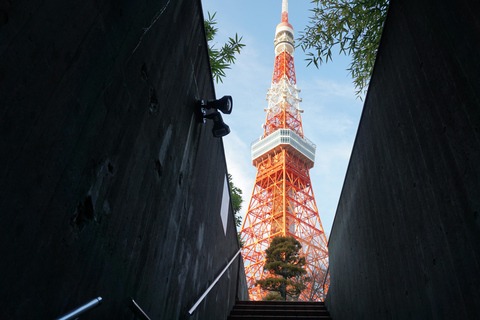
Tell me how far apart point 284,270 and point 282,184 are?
10280 mm

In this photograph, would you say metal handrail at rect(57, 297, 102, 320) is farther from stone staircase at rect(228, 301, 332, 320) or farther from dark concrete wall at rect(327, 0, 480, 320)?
stone staircase at rect(228, 301, 332, 320)

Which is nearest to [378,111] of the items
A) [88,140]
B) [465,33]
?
[465,33]

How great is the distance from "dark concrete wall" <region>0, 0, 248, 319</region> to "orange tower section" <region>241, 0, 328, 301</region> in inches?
585

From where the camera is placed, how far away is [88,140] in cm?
110

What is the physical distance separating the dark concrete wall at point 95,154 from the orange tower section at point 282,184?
1485cm

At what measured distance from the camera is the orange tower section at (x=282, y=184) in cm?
2028

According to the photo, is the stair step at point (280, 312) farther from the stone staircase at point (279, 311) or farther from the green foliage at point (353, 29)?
the green foliage at point (353, 29)

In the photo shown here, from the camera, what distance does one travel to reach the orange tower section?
20.3m

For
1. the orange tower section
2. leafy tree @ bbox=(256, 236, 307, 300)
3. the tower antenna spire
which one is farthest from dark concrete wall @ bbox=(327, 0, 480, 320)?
the tower antenna spire

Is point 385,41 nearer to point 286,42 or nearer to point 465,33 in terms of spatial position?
point 465,33

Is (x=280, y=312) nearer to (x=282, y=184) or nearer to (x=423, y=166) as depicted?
(x=423, y=166)

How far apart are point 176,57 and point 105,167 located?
961 mm

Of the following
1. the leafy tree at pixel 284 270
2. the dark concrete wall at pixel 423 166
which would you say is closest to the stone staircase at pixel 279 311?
the dark concrete wall at pixel 423 166

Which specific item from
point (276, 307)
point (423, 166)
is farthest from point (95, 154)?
point (276, 307)
